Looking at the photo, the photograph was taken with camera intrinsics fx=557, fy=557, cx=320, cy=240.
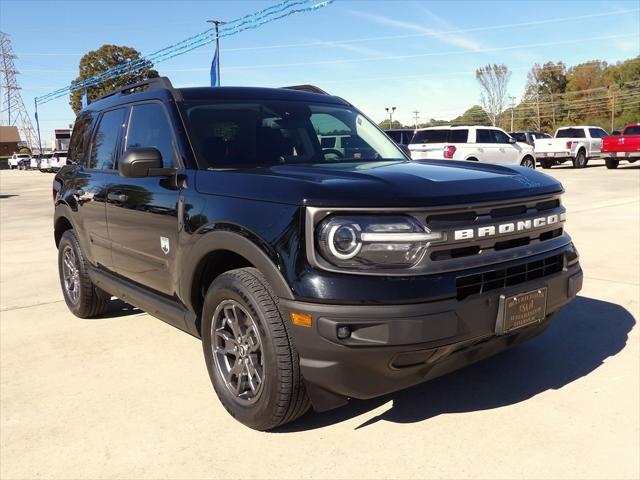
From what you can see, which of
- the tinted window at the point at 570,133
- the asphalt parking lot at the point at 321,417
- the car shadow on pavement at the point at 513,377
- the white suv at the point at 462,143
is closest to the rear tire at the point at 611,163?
the tinted window at the point at 570,133

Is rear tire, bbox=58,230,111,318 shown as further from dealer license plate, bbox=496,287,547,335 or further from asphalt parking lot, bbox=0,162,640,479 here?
dealer license plate, bbox=496,287,547,335

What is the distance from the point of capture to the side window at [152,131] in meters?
3.50

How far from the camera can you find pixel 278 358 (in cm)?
258

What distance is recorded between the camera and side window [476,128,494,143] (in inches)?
714

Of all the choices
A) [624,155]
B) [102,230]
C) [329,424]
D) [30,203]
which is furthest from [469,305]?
[624,155]

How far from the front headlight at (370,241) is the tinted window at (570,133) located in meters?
26.7

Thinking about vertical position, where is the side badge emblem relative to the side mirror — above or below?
below

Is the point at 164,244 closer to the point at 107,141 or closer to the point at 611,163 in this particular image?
the point at 107,141

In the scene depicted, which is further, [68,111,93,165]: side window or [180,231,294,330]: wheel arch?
[68,111,93,165]: side window

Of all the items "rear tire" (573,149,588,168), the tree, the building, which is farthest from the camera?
the building

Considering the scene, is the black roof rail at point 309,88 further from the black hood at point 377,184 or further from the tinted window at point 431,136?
the tinted window at point 431,136

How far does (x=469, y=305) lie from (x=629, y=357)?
1963mm

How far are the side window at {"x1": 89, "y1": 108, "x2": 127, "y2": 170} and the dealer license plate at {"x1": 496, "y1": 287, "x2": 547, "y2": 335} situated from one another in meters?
3.04

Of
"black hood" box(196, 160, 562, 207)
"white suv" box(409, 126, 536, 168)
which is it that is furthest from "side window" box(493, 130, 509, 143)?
"black hood" box(196, 160, 562, 207)
